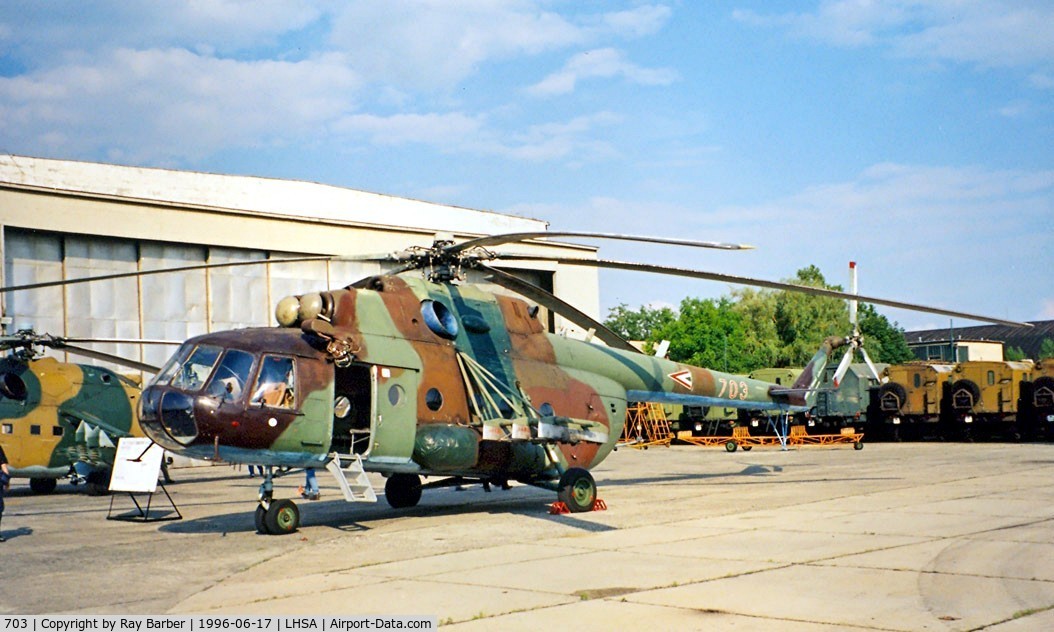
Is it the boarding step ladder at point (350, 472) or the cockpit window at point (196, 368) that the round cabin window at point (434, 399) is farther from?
the cockpit window at point (196, 368)

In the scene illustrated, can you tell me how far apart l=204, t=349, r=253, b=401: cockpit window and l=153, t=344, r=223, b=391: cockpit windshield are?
4.7 inches

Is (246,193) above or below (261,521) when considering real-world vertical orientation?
above

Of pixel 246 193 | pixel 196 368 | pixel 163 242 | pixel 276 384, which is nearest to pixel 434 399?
pixel 276 384

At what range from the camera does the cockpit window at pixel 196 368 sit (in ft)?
41.0

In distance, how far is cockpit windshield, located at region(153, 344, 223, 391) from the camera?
1251cm

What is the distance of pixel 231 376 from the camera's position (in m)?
12.6

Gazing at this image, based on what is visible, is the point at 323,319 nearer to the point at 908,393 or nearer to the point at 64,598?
the point at 64,598

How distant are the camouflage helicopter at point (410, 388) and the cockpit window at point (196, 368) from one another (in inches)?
0.7

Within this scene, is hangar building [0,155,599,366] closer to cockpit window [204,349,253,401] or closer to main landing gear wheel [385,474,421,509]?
main landing gear wheel [385,474,421,509]

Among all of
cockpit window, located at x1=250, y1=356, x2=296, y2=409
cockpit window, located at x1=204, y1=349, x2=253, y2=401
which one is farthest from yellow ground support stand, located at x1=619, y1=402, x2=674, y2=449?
cockpit window, located at x1=204, y1=349, x2=253, y2=401

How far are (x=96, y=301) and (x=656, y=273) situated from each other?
2648 cm

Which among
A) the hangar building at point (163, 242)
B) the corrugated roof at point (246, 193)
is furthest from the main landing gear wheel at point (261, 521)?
the corrugated roof at point (246, 193)

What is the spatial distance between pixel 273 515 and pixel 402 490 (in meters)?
3.60

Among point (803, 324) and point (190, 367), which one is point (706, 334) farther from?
point (190, 367)
